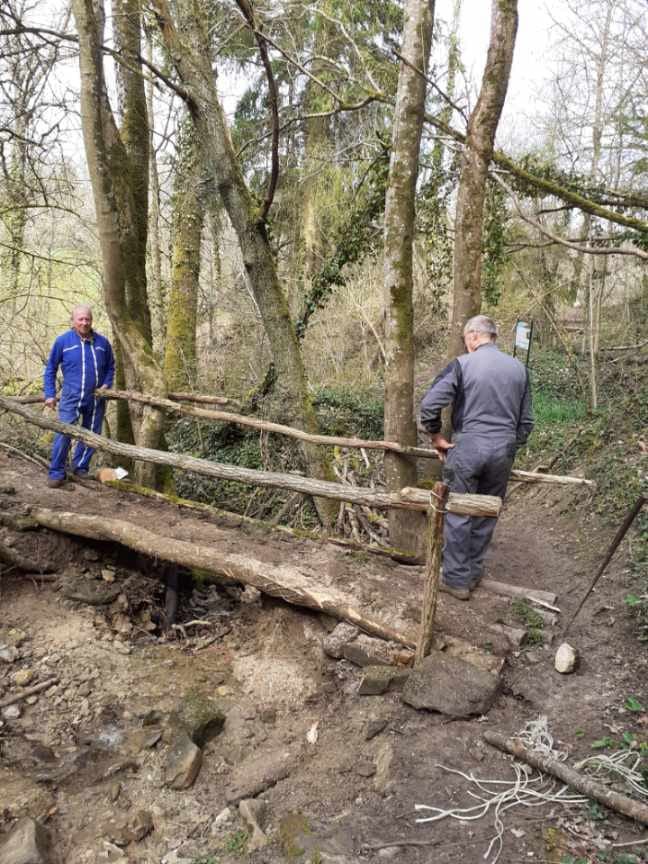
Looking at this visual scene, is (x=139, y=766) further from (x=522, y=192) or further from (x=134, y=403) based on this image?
(x=522, y=192)

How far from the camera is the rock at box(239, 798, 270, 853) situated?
2.69m

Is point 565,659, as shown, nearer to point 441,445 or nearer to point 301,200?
point 441,445

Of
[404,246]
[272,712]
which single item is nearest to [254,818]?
[272,712]

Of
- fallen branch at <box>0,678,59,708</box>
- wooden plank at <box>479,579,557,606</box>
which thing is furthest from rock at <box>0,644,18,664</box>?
wooden plank at <box>479,579,557,606</box>

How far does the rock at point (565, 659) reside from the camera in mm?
3734

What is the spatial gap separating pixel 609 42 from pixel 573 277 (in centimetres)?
456

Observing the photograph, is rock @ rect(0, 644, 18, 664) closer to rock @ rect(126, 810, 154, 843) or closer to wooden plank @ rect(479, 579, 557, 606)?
rock @ rect(126, 810, 154, 843)

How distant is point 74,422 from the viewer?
6316mm

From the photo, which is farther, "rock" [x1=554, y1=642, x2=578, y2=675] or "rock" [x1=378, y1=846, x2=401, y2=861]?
"rock" [x1=554, y1=642, x2=578, y2=675]

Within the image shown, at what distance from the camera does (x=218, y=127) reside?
6402 mm

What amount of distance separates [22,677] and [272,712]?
1.77 metres

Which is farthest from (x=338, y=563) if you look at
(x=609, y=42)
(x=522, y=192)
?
(x=609, y=42)

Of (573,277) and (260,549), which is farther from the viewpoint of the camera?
(573,277)

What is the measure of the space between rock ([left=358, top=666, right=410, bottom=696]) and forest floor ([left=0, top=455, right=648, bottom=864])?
60 millimetres
